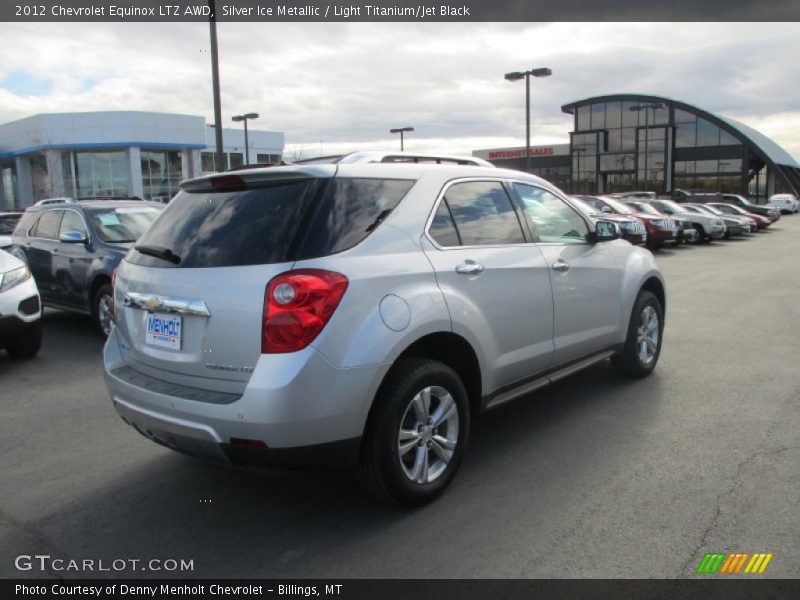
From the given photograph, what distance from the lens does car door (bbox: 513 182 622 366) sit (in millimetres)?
4527

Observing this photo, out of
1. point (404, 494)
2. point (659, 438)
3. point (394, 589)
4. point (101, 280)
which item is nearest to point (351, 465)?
point (404, 494)

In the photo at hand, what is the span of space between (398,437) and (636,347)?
118 inches

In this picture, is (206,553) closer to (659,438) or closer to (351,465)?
(351,465)

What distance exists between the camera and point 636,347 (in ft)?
18.2

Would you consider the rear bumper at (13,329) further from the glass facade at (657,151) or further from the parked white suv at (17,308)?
the glass facade at (657,151)

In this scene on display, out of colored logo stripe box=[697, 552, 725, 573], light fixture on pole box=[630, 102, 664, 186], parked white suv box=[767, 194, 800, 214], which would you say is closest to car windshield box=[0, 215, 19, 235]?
colored logo stripe box=[697, 552, 725, 573]

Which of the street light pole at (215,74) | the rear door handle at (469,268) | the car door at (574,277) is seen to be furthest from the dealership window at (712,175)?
the rear door handle at (469,268)

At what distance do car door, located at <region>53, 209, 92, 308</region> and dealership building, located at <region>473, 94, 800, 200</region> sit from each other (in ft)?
203

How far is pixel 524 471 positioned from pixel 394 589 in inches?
54.7

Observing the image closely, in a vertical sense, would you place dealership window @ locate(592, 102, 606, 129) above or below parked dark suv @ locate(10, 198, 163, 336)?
above

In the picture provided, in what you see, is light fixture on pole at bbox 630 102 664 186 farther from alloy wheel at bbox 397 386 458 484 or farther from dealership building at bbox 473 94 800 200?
alloy wheel at bbox 397 386 458 484

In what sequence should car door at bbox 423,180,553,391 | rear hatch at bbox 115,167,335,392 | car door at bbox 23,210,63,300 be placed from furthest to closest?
car door at bbox 23,210,63,300, car door at bbox 423,180,553,391, rear hatch at bbox 115,167,335,392

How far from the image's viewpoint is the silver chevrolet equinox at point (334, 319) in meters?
3.03

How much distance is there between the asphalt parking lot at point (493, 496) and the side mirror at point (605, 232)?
4.15 ft
